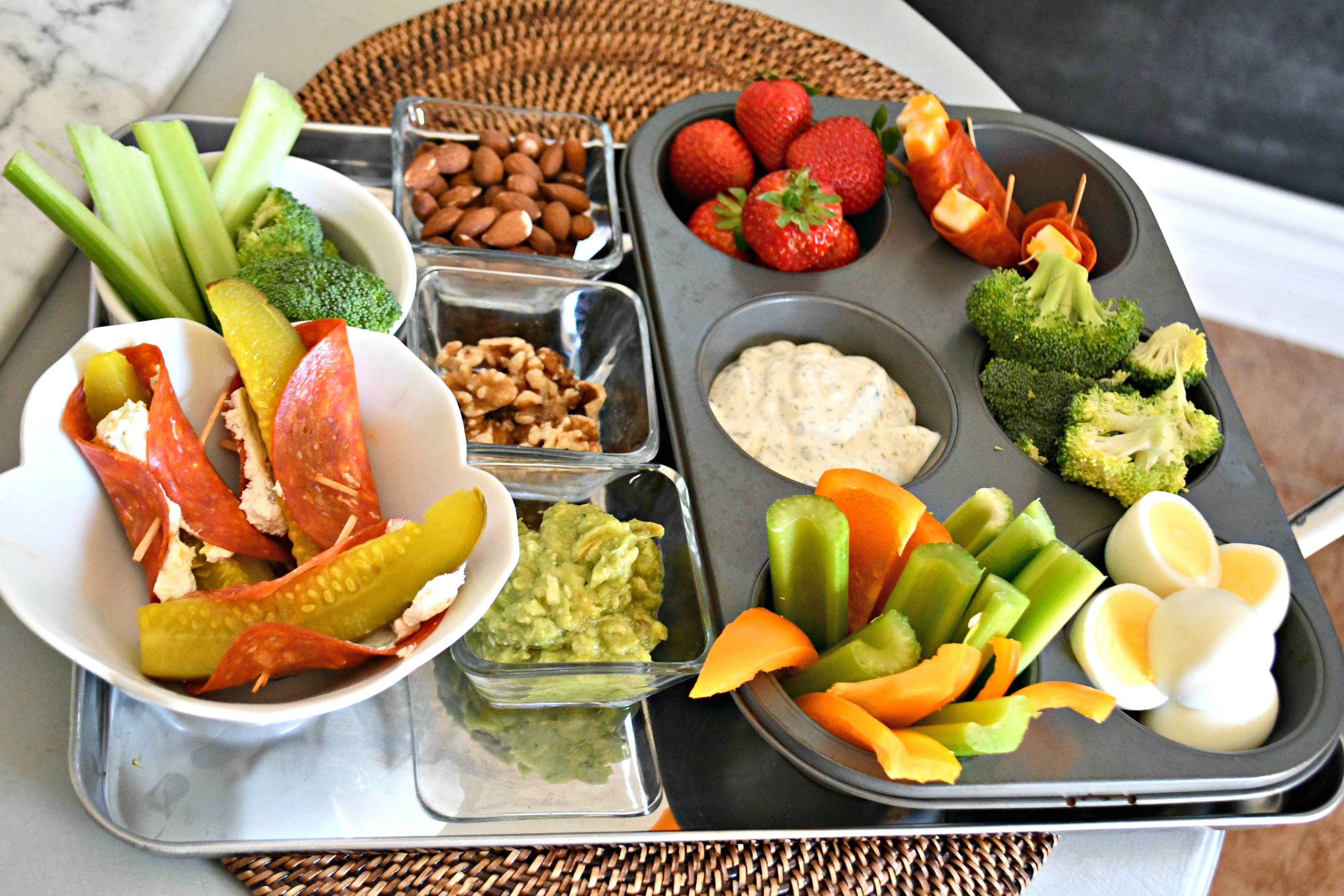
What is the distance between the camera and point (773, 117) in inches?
72.9

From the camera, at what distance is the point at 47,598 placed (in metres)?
0.92

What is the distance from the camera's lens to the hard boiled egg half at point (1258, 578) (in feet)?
4.49

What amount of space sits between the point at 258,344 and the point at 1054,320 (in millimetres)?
1212

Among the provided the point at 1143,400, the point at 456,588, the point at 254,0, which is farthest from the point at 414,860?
the point at 254,0

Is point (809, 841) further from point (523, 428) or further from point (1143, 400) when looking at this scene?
point (1143, 400)

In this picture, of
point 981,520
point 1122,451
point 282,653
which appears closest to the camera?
point 282,653

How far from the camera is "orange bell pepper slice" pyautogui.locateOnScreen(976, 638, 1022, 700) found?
1.11 meters

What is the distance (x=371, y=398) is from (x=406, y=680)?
365mm

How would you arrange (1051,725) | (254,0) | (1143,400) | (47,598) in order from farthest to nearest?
1. (254,0)
2. (1143,400)
3. (1051,725)
4. (47,598)

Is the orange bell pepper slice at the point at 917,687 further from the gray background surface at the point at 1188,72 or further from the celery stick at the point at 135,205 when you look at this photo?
the gray background surface at the point at 1188,72

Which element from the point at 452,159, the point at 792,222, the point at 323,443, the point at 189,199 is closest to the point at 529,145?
the point at 452,159

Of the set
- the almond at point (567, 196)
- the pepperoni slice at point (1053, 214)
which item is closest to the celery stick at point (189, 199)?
the almond at point (567, 196)

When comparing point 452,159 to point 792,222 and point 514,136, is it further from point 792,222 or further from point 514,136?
point 792,222

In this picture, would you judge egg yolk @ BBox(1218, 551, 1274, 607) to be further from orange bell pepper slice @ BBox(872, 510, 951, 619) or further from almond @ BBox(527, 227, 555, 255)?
almond @ BBox(527, 227, 555, 255)
